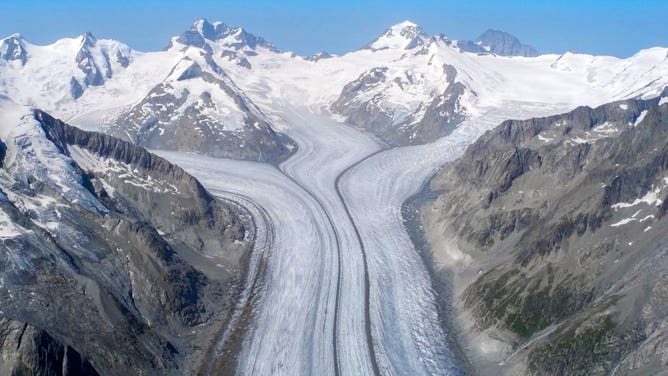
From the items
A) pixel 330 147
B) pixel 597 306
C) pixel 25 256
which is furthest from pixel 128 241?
pixel 330 147

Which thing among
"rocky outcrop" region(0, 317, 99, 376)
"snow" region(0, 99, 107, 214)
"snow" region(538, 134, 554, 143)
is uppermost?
"snow" region(538, 134, 554, 143)

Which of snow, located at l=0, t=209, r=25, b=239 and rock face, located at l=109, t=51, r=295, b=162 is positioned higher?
rock face, located at l=109, t=51, r=295, b=162

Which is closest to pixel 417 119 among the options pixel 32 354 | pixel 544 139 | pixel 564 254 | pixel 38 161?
pixel 544 139

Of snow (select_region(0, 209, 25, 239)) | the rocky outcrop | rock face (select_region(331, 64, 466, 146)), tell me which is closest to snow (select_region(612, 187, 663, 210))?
the rocky outcrop

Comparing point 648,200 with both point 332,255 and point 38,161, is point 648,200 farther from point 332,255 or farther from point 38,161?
point 38,161

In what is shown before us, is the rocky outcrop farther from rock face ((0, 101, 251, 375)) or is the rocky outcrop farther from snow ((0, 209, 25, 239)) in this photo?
snow ((0, 209, 25, 239))

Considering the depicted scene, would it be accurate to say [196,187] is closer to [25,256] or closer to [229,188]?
[229,188]
